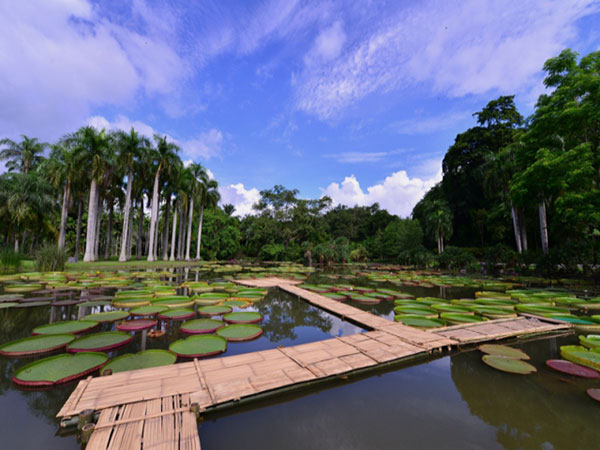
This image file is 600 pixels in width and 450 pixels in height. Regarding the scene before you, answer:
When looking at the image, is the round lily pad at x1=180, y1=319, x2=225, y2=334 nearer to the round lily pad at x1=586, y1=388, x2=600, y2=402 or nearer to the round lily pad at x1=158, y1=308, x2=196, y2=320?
Answer: the round lily pad at x1=158, y1=308, x2=196, y2=320

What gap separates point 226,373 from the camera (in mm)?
3307

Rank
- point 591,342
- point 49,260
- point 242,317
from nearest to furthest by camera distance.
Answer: point 591,342
point 242,317
point 49,260

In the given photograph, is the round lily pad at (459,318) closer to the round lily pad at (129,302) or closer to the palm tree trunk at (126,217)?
the round lily pad at (129,302)

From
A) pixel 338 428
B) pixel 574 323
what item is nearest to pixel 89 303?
pixel 338 428

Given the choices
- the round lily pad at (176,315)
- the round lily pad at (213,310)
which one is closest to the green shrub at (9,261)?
the round lily pad at (176,315)

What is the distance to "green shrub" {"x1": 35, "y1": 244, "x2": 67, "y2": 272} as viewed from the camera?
531 inches

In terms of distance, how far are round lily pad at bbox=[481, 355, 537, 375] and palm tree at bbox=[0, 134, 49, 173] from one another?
133ft

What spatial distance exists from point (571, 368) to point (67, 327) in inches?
357

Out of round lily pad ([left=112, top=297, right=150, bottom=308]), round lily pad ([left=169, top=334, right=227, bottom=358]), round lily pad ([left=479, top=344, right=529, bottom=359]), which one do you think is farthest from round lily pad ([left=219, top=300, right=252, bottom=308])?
round lily pad ([left=479, top=344, right=529, bottom=359])

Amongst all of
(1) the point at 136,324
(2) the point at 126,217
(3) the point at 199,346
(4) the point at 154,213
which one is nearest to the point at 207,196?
(4) the point at 154,213

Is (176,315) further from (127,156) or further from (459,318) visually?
(127,156)

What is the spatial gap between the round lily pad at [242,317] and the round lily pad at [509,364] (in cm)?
471

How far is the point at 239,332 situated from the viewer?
5.21 m

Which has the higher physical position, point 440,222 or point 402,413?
point 440,222
